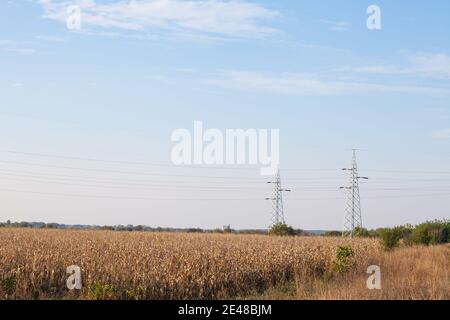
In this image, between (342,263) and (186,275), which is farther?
(342,263)

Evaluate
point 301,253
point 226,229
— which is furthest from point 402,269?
point 226,229

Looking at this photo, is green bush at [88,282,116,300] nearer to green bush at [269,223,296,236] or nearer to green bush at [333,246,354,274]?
green bush at [333,246,354,274]

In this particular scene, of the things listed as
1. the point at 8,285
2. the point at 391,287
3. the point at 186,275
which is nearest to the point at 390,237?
the point at 186,275

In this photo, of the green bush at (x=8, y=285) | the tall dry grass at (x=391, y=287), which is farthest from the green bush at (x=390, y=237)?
the green bush at (x=8, y=285)

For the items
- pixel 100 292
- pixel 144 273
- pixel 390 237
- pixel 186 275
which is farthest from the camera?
pixel 390 237

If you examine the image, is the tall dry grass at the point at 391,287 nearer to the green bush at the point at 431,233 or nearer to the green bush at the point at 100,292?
the green bush at the point at 100,292

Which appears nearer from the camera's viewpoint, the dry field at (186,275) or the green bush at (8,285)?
the green bush at (8,285)

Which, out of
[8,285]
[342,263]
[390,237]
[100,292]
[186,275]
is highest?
[390,237]

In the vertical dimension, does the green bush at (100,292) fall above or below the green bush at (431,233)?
below

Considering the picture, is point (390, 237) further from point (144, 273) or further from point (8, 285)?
point (8, 285)

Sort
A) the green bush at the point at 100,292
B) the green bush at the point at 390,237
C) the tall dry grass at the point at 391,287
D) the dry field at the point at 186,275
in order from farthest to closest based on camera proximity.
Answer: the green bush at the point at 390,237 < the dry field at the point at 186,275 < the green bush at the point at 100,292 < the tall dry grass at the point at 391,287

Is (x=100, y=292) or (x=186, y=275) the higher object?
(x=186, y=275)
